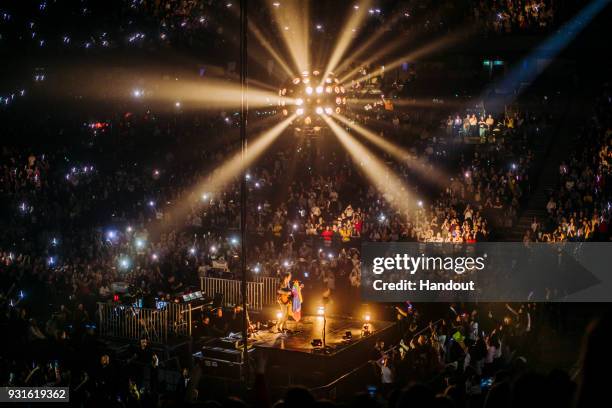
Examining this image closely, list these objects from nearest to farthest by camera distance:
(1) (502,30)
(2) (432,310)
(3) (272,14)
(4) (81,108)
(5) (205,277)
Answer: (2) (432,310)
(5) (205,277)
(1) (502,30)
(3) (272,14)
(4) (81,108)

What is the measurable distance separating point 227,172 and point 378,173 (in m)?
5.86

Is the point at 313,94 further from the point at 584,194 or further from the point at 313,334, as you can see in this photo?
the point at 584,194

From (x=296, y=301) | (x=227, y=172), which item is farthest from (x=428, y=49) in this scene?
(x=296, y=301)

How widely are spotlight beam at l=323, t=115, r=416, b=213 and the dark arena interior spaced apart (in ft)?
0.27

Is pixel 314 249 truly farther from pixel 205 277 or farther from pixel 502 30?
pixel 502 30

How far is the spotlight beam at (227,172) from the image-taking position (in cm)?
2295

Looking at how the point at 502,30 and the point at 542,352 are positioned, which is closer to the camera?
the point at 542,352

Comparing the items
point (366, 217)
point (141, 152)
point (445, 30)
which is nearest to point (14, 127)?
point (141, 152)

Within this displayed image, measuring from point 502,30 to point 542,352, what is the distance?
14970 millimetres

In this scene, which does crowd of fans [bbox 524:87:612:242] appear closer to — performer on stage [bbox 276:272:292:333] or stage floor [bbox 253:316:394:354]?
stage floor [bbox 253:316:394:354]

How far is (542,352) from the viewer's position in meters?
12.5

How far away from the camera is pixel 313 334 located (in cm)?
1430

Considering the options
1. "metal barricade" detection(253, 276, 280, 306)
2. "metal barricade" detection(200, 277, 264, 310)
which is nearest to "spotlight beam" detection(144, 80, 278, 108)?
"metal barricade" detection(200, 277, 264, 310)

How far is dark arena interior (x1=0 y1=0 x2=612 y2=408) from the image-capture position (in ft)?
42.0
